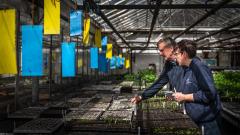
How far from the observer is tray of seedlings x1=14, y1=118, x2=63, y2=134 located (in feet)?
13.8

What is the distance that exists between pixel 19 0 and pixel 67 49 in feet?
5.68

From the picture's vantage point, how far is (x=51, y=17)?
500cm

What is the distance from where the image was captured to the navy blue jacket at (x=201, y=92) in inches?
113

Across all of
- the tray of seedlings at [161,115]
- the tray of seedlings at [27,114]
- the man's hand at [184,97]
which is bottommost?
the tray of seedlings at [161,115]

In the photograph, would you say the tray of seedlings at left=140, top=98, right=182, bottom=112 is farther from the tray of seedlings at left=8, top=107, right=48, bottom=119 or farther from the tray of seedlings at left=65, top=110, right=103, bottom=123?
the tray of seedlings at left=8, top=107, right=48, bottom=119

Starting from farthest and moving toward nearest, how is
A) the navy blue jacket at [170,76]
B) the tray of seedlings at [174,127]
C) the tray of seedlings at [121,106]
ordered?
the tray of seedlings at [121,106] → the tray of seedlings at [174,127] → the navy blue jacket at [170,76]

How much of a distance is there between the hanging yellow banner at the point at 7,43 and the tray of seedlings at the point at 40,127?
0.77 metres

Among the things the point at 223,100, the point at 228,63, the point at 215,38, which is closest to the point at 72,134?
the point at 223,100

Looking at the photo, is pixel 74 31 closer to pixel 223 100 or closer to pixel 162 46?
pixel 162 46

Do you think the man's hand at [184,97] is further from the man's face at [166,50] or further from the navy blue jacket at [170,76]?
the man's face at [166,50]

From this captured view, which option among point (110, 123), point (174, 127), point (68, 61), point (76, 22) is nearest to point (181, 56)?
point (174, 127)

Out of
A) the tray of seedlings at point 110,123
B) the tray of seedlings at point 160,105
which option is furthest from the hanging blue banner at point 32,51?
the tray of seedlings at point 160,105

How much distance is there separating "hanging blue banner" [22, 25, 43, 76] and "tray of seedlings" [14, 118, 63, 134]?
725mm

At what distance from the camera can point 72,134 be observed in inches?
171
